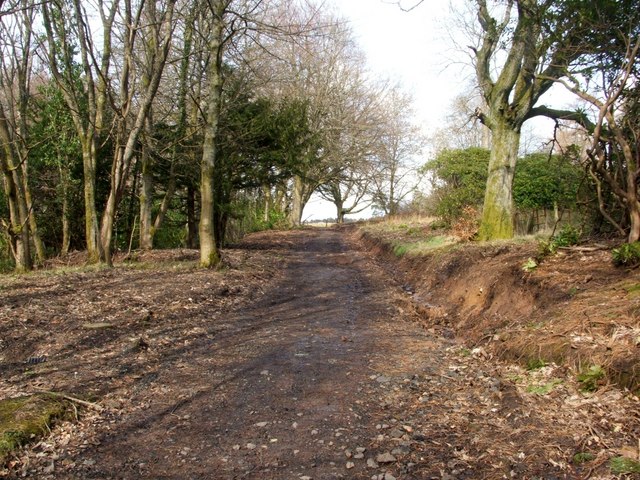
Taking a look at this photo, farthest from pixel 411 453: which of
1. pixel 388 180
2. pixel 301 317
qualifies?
pixel 388 180

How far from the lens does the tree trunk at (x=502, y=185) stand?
11.1 meters

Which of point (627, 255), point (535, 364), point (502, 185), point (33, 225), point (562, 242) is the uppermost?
point (502, 185)

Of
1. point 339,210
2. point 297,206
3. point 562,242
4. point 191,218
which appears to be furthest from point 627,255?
point 339,210

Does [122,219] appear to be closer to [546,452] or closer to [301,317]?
[301,317]

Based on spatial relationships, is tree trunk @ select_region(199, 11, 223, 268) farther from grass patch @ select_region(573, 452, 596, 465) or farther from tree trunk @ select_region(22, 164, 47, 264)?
grass patch @ select_region(573, 452, 596, 465)

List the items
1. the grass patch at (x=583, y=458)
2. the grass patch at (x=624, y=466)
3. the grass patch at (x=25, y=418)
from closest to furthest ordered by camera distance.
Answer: the grass patch at (x=624, y=466) < the grass patch at (x=583, y=458) < the grass patch at (x=25, y=418)

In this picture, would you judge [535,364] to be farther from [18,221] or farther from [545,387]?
[18,221]

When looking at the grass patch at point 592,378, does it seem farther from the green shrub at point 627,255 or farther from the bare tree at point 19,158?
the bare tree at point 19,158

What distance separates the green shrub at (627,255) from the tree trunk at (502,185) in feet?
16.7

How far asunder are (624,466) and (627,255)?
3.66 metres

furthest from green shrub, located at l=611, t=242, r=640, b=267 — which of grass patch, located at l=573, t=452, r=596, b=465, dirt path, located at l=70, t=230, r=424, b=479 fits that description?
grass patch, located at l=573, t=452, r=596, b=465

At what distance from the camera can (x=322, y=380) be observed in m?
5.01

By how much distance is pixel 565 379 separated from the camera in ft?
14.4

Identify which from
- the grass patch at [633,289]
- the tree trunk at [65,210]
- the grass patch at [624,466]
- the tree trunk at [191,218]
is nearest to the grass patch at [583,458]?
the grass patch at [624,466]
